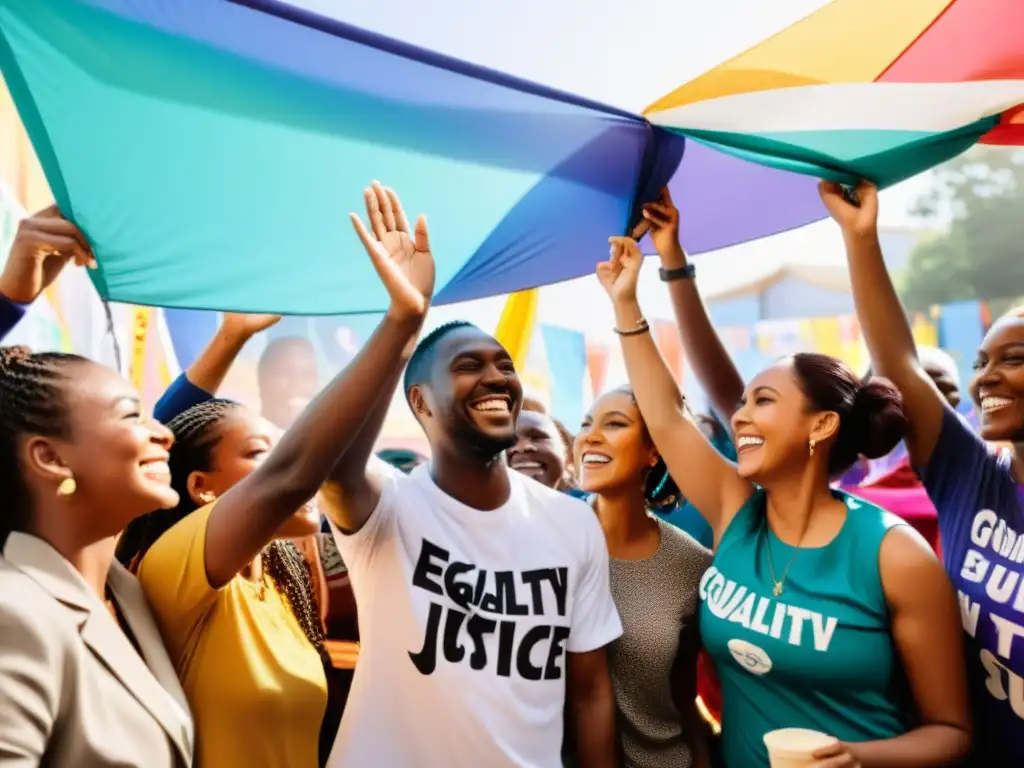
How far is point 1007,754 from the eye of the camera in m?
2.35

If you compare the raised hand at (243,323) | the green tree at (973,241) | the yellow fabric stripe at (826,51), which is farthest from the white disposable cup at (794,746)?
the green tree at (973,241)

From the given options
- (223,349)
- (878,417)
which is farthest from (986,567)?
(223,349)

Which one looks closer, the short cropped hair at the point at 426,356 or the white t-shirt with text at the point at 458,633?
the white t-shirt with text at the point at 458,633

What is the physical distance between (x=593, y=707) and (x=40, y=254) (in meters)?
1.88

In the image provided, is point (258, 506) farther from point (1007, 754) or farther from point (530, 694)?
point (1007, 754)

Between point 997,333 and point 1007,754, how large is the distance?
1194 mm

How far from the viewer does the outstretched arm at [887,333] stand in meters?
2.63

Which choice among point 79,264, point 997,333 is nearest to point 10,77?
point 79,264

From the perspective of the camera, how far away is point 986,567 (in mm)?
2404

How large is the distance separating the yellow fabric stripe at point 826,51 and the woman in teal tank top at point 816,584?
0.82 m

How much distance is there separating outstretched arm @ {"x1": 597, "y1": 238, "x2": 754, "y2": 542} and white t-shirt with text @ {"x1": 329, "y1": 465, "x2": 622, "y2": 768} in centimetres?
49

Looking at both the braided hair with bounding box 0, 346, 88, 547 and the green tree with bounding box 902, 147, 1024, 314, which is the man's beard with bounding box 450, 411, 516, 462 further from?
the green tree with bounding box 902, 147, 1024, 314

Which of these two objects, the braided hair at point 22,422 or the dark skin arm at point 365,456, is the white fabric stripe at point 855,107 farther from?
the braided hair at point 22,422

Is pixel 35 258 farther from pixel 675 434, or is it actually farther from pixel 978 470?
pixel 978 470
